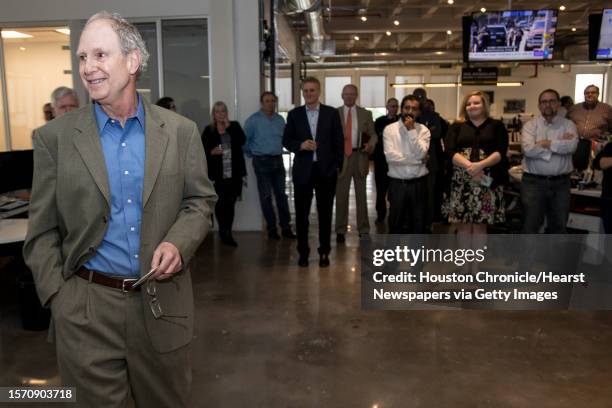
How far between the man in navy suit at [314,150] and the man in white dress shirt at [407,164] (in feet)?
1.74

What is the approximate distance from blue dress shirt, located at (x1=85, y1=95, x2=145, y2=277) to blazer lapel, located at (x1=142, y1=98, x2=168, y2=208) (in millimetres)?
32

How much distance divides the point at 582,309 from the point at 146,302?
3.62 metres

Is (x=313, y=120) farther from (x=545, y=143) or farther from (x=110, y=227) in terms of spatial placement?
(x=110, y=227)

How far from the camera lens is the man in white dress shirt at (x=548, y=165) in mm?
4625

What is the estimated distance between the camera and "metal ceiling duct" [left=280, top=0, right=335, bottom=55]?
7.25 metres

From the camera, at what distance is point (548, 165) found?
4660 millimetres

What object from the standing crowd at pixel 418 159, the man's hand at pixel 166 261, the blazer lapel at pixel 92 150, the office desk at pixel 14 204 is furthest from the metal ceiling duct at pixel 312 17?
the man's hand at pixel 166 261

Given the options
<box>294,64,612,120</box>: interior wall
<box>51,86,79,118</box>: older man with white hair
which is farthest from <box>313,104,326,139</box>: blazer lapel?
<box>294,64,612,120</box>: interior wall

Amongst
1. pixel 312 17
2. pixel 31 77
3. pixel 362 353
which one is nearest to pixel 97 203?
pixel 362 353

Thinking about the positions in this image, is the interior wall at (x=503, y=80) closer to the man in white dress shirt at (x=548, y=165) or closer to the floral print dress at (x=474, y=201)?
the man in white dress shirt at (x=548, y=165)

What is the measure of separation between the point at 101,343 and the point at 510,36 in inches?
246

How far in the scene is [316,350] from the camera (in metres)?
3.35

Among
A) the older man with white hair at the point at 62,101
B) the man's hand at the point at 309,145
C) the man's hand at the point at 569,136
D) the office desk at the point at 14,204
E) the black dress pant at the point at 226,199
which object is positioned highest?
the older man with white hair at the point at 62,101

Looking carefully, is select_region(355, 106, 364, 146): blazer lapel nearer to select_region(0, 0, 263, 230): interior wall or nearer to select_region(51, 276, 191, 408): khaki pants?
select_region(0, 0, 263, 230): interior wall
